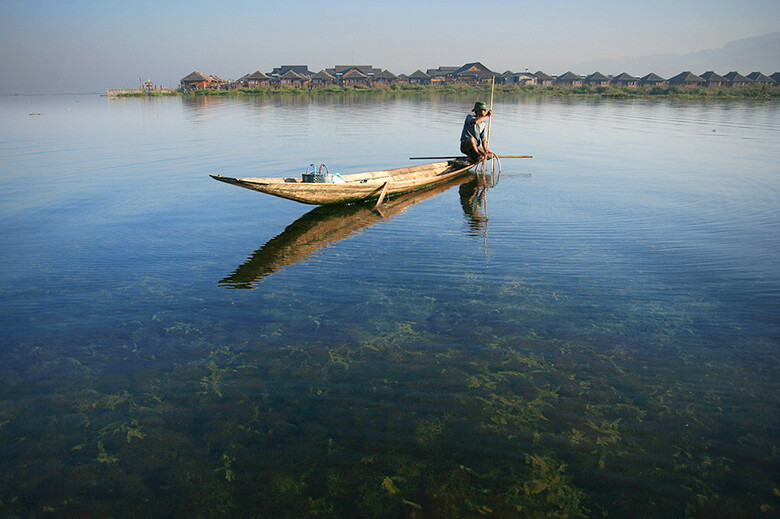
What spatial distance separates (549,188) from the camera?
13484 millimetres

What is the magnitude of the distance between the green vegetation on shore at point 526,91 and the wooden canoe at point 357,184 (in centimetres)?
6128

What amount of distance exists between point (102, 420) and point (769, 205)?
1406 cm

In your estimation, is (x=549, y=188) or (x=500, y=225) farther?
(x=549, y=188)

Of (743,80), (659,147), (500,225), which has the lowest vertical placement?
(500,225)

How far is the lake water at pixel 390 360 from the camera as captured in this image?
3453mm

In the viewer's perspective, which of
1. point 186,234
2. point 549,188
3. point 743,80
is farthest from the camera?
point 743,80

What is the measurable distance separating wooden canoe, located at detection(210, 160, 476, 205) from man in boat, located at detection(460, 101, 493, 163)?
0.45 metres

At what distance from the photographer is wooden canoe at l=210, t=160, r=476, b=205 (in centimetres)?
838

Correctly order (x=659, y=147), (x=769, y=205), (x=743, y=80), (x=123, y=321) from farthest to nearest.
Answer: (x=743, y=80)
(x=659, y=147)
(x=769, y=205)
(x=123, y=321)

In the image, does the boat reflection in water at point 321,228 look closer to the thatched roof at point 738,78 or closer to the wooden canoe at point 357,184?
the wooden canoe at point 357,184

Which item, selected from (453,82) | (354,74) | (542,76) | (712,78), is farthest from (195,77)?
(712,78)

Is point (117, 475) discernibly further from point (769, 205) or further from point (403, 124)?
point (403, 124)

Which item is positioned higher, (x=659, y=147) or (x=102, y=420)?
(x=659, y=147)

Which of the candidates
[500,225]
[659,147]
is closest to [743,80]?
[659,147]
